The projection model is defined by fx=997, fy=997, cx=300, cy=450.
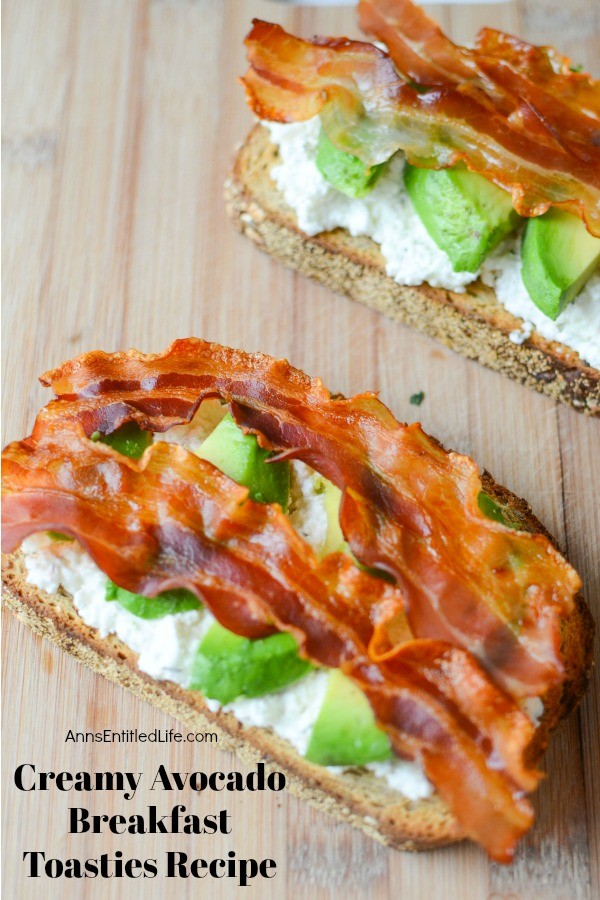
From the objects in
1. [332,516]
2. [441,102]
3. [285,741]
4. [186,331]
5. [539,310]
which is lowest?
[285,741]

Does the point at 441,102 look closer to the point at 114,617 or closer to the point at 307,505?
the point at 307,505

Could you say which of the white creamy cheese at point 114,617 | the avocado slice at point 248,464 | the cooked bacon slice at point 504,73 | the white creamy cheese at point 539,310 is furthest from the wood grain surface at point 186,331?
the avocado slice at point 248,464

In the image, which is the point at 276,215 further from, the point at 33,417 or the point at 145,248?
the point at 33,417

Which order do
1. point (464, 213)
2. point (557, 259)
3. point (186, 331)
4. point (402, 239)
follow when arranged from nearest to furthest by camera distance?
point (557, 259)
point (464, 213)
point (402, 239)
point (186, 331)

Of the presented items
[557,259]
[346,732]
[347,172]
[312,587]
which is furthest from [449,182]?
[346,732]

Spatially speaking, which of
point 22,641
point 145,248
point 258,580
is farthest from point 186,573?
point 145,248

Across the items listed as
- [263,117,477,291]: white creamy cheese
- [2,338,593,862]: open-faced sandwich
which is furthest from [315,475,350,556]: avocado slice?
[263,117,477,291]: white creamy cheese

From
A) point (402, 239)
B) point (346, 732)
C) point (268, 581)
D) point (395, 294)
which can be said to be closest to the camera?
point (346, 732)
